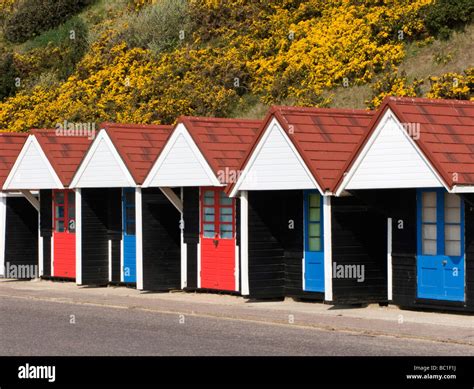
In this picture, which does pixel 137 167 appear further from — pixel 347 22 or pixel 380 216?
pixel 347 22

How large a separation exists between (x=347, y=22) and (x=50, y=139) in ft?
51.9

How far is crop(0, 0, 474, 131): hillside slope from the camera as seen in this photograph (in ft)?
135

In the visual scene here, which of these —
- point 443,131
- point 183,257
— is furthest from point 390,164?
point 183,257

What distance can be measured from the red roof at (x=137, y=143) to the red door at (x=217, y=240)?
6.92 feet

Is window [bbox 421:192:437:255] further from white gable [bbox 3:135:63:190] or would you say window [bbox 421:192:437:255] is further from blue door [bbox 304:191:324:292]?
white gable [bbox 3:135:63:190]

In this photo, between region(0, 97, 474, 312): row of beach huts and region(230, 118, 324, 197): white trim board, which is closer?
region(0, 97, 474, 312): row of beach huts

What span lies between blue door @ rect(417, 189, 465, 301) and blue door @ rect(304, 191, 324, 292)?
2.91 meters

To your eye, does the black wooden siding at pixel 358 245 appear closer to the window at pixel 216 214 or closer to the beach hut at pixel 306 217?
the beach hut at pixel 306 217

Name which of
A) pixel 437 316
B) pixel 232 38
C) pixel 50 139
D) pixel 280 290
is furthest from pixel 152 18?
pixel 437 316

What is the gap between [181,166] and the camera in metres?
27.8

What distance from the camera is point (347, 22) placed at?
1781 inches

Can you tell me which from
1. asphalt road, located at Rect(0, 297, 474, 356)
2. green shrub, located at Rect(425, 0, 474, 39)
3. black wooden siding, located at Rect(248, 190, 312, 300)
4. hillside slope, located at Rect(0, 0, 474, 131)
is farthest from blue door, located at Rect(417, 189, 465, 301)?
green shrub, located at Rect(425, 0, 474, 39)

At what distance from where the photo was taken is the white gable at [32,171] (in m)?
32.8
